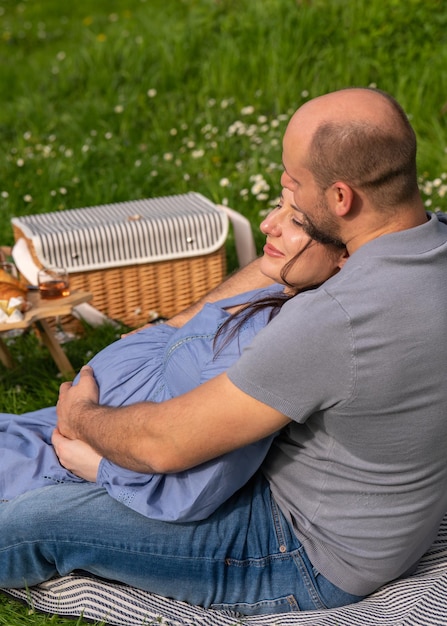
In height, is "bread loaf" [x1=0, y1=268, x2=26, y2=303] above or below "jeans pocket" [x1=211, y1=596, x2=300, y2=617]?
above

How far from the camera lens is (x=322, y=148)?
202 cm

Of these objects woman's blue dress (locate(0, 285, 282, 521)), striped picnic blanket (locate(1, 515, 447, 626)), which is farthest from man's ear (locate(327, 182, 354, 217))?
striped picnic blanket (locate(1, 515, 447, 626))

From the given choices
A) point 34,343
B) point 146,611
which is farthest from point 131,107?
point 146,611

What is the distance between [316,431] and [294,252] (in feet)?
1.35

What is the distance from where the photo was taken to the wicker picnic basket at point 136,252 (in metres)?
4.31

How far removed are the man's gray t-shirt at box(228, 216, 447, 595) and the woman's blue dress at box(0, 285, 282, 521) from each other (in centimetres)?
18

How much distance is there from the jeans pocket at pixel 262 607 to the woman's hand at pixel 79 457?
455mm

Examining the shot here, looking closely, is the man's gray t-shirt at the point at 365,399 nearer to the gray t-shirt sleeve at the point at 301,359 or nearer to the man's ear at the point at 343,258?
the gray t-shirt sleeve at the point at 301,359

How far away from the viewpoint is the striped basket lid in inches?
169

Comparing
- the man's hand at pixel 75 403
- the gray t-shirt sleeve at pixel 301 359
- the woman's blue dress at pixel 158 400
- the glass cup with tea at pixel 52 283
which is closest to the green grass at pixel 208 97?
the glass cup with tea at pixel 52 283

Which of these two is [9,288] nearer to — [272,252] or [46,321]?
[46,321]

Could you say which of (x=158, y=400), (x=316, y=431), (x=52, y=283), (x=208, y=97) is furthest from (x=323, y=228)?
(x=208, y=97)

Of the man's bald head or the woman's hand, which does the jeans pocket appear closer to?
the woman's hand

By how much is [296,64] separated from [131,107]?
1192 millimetres
